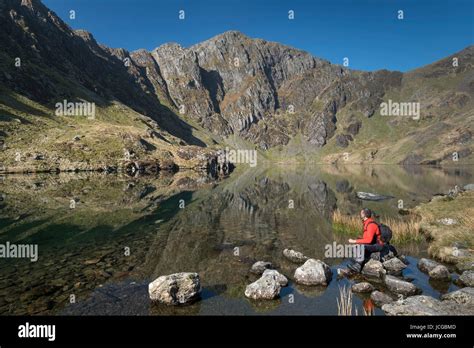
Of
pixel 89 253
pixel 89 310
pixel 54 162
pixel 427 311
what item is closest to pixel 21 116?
pixel 54 162

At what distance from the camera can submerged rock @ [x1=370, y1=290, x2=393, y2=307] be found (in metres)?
17.2

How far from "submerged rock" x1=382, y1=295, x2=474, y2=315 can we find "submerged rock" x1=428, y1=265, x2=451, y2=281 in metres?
6.20

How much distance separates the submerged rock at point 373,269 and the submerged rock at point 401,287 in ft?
5.51

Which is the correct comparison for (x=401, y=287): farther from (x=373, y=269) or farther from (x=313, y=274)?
(x=313, y=274)

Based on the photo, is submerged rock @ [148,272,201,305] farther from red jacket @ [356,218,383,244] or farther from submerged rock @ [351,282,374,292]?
red jacket @ [356,218,383,244]

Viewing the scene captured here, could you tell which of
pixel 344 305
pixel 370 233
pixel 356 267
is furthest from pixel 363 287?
pixel 370 233

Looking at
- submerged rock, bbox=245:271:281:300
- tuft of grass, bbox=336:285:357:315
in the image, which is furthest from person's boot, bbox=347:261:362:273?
submerged rock, bbox=245:271:281:300

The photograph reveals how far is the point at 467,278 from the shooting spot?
792 inches

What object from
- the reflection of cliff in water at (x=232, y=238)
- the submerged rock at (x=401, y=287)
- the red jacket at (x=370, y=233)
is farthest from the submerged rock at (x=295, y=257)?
the submerged rock at (x=401, y=287)

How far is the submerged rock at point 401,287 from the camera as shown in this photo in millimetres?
18719

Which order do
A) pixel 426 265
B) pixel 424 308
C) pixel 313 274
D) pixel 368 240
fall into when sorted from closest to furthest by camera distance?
1. pixel 424 308
2. pixel 313 274
3. pixel 368 240
4. pixel 426 265

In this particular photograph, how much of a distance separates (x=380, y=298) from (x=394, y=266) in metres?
6.02

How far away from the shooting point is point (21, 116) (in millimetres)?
162375
